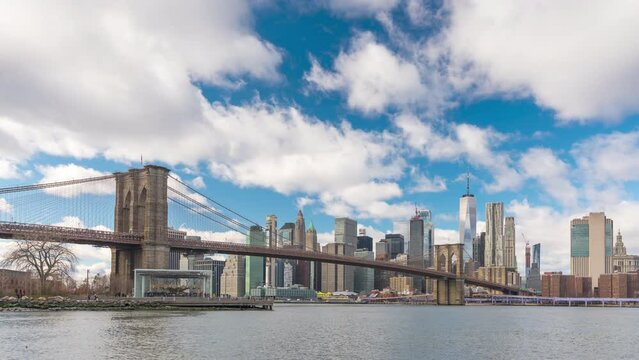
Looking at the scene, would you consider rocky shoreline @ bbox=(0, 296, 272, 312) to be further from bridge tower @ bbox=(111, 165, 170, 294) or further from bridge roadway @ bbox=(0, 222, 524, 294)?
bridge tower @ bbox=(111, 165, 170, 294)

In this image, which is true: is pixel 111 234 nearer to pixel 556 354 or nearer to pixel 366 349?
pixel 366 349

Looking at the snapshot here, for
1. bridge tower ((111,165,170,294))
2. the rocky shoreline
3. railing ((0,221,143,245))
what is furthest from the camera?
bridge tower ((111,165,170,294))

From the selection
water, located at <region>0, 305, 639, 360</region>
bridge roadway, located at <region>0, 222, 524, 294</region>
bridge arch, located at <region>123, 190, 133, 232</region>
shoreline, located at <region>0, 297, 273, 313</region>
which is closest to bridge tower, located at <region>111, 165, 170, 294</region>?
bridge arch, located at <region>123, 190, 133, 232</region>

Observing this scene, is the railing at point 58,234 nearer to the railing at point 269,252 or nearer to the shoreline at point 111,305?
the shoreline at point 111,305

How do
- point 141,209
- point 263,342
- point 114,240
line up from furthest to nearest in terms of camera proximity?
point 141,209
point 114,240
point 263,342

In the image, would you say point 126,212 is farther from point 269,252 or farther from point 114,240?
point 269,252

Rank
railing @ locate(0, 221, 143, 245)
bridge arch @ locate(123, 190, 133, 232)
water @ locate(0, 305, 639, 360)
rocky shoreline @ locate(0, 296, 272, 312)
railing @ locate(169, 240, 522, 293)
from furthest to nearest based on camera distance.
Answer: bridge arch @ locate(123, 190, 133, 232)
railing @ locate(169, 240, 522, 293)
railing @ locate(0, 221, 143, 245)
rocky shoreline @ locate(0, 296, 272, 312)
water @ locate(0, 305, 639, 360)

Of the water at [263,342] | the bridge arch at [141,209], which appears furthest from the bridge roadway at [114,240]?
the water at [263,342]

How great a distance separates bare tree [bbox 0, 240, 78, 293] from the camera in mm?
71625

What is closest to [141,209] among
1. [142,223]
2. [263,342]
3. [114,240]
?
[142,223]

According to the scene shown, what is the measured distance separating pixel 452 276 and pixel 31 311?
102292 mm

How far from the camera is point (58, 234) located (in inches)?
2874

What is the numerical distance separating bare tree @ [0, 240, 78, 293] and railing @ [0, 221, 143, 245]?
2.87 feet

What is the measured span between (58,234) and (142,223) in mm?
15937
